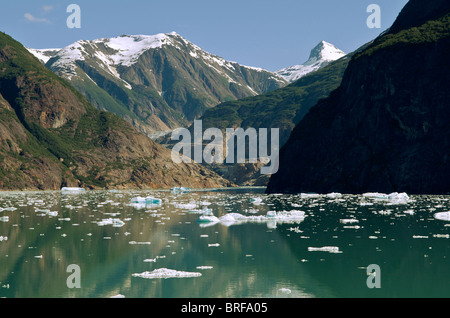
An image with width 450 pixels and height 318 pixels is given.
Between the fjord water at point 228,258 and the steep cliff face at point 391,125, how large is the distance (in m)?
67.3

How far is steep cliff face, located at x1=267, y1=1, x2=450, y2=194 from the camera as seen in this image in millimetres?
106325

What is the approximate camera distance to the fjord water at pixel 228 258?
20109 mm

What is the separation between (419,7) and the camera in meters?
139

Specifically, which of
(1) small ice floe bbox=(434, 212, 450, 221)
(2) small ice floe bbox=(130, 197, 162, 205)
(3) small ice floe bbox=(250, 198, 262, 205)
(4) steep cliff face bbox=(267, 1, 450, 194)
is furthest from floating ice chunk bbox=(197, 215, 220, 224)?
(4) steep cliff face bbox=(267, 1, 450, 194)

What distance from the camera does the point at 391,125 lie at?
114 metres

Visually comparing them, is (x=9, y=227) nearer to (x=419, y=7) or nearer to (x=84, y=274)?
(x=84, y=274)

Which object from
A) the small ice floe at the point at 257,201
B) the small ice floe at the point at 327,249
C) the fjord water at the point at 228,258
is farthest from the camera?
the small ice floe at the point at 257,201

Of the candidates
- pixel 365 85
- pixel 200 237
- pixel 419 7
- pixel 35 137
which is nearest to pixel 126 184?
pixel 35 137

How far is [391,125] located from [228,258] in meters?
97.4

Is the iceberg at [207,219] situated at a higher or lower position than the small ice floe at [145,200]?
higher

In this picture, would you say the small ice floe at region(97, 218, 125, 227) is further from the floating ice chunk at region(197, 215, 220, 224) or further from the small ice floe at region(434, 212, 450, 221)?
the small ice floe at region(434, 212, 450, 221)

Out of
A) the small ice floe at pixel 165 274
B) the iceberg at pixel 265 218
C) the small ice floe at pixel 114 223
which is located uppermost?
the small ice floe at pixel 165 274

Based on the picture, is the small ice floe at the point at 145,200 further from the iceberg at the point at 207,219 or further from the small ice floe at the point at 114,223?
the small ice floe at the point at 114,223

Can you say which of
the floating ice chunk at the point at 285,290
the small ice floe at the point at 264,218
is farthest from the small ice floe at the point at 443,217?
the floating ice chunk at the point at 285,290
